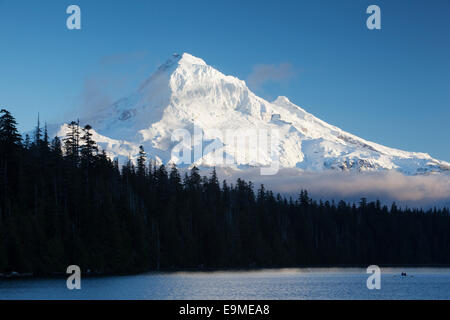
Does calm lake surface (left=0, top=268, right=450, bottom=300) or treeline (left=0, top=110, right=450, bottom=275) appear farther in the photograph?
treeline (left=0, top=110, right=450, bottom=275)

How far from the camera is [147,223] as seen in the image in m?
134

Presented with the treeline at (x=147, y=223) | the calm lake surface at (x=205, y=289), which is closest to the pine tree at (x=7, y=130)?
the treeline at (x=147, y=223)

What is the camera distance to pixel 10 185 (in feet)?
361

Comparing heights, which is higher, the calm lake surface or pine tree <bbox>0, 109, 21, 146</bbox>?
pine tree <bbox>0, 109, 21, 146</bbox>

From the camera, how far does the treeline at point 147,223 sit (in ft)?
338

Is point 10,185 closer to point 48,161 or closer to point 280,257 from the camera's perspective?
point 48,161

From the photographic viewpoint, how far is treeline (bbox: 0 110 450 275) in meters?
103

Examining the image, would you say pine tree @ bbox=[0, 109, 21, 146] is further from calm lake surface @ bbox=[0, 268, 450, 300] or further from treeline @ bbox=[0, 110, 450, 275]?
calm lake surface @ bbox=[0, 268, 450, 300]

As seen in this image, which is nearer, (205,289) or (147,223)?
(205,289)

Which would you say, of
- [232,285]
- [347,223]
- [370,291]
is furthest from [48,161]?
[347,223]

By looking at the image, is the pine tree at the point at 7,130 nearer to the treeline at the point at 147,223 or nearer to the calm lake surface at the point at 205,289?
the treeline at the point at 147,223

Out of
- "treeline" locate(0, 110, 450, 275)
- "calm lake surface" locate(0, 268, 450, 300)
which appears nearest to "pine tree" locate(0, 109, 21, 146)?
"treeline" locate(0, 110, 450, 275)

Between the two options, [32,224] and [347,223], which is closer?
[32,224]
